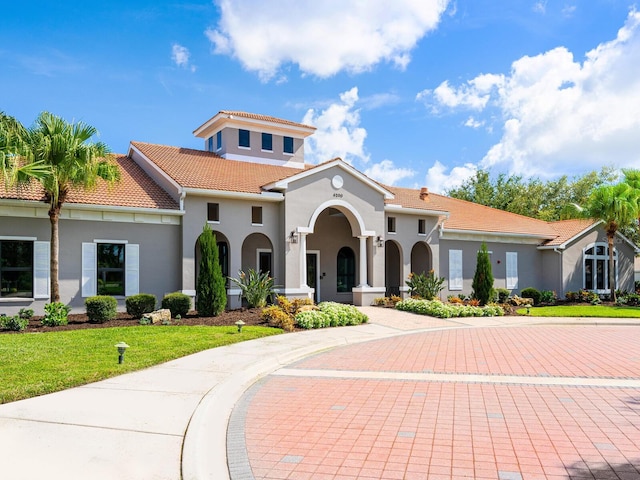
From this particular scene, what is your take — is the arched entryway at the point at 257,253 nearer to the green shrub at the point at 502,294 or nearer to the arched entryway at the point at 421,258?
the arched entryway at the point at 421,258

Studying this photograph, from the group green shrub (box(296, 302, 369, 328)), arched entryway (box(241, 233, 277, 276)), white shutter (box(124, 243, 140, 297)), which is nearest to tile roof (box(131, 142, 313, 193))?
arched entryway (box(241, 233, 277, 276))

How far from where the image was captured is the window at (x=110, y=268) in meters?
17.7

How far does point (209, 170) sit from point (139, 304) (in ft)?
25.4

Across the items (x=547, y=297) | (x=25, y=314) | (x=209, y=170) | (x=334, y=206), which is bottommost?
(x=547, y=297)

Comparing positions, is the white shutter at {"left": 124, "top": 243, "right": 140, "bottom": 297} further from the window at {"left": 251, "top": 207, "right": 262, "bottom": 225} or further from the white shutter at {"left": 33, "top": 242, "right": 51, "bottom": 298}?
the window at {"left": 251, "top": 207, "right": 262, "bottom": 225}

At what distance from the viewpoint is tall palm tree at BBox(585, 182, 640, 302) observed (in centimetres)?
2703

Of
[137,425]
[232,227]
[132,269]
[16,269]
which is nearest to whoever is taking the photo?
[137,425]

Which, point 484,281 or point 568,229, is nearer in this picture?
point 484,281

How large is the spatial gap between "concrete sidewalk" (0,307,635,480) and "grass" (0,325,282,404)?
0.34 m

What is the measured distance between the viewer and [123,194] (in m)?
18.9

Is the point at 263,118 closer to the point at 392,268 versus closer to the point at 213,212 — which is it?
the point at 213,212

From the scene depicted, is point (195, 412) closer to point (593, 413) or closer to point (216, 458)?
point (216, 458)

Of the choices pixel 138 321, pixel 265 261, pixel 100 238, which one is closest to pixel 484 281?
pixel 265 261

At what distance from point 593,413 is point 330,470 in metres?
4.03
